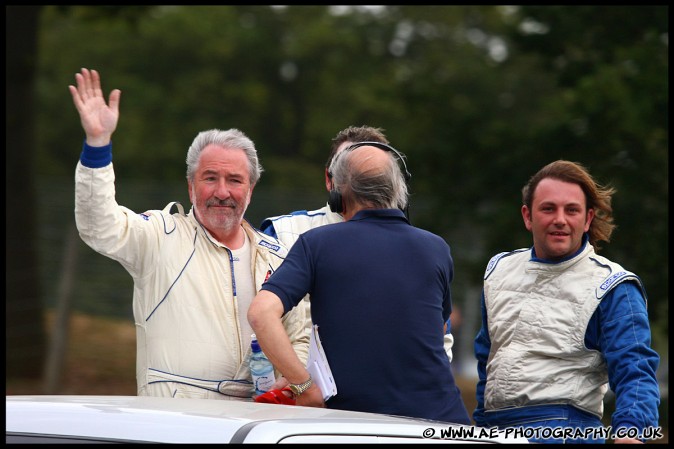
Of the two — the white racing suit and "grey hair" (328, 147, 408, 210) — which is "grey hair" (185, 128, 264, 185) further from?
"grey hair" (328, 147, 408, 210)

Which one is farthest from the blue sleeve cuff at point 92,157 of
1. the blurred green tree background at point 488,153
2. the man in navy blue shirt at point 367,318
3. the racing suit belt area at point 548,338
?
the blurred green tree background at point 488,153

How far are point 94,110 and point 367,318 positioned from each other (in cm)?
136

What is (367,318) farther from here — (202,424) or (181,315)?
(202,424)

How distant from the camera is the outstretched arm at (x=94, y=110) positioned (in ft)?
13.7

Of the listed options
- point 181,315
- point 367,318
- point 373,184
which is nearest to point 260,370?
point 181,315

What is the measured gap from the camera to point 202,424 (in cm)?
294

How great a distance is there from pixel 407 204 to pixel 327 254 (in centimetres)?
50

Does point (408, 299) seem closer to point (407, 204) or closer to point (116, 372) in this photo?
point (407, 204)

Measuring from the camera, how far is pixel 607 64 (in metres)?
10.4

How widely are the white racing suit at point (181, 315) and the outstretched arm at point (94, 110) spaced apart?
0.30 m

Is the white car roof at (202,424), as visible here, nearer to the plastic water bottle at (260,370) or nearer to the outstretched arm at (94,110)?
the plastic water bottle at (260,370)

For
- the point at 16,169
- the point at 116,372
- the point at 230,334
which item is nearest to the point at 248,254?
the point at 230,334

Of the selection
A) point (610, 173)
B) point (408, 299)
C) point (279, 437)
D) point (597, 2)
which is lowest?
point (279, 437)

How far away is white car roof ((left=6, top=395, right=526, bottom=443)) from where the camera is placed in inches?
113
